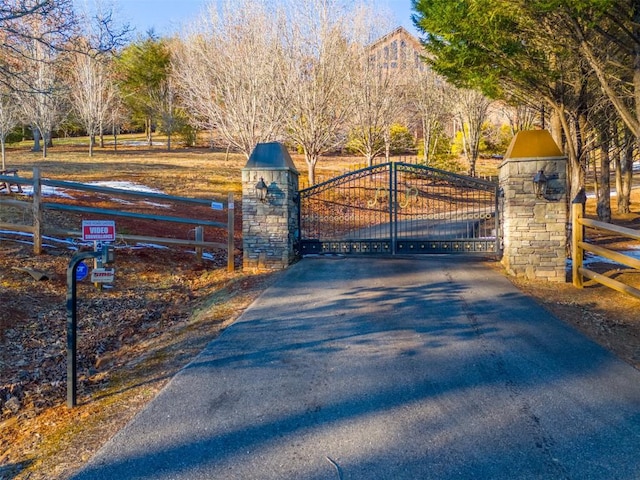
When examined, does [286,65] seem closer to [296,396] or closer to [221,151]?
[296,396]

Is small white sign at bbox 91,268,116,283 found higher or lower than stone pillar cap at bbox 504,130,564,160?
lower

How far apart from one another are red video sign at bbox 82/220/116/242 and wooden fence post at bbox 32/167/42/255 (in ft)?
13.8

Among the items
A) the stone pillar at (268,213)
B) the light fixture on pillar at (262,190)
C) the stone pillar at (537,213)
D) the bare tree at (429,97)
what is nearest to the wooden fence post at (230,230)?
the stone pillar at (268,213)

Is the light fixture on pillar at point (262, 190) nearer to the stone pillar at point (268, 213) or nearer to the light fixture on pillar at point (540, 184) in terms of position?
the stone pillar at point (268, 213)

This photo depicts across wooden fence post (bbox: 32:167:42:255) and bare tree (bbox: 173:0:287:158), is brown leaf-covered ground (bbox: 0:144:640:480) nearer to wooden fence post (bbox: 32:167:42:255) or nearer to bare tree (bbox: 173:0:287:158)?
wooden fence post (bbox: 32:167:42:255)

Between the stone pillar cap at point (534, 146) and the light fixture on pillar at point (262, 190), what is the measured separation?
4171mm

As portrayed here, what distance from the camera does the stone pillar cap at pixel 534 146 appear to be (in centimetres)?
882

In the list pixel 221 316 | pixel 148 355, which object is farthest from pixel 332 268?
pixel 148 355

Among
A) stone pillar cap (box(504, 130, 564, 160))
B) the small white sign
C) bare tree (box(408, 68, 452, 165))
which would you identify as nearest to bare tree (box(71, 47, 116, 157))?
bare tree (box(408, 68, 452, 165))

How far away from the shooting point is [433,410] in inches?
160

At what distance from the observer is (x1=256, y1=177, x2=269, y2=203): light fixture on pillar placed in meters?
9.33

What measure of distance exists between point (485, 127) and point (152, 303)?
26.9m

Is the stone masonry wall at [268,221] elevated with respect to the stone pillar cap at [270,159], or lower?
lower

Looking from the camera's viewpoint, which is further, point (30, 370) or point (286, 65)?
point (286, 65)
